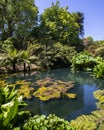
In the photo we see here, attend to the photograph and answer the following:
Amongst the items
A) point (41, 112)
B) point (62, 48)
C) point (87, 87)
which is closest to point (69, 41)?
point (62, 48)

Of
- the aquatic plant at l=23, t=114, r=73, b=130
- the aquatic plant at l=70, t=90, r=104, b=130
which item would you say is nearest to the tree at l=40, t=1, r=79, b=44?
the aquatic plant at l=70, t=90, r=104, b=130

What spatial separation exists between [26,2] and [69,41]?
303 inches

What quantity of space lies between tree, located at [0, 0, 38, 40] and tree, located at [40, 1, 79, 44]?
→ 91.4 inches

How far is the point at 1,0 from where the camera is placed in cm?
2617

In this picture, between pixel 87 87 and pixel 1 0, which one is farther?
pixel 1 0

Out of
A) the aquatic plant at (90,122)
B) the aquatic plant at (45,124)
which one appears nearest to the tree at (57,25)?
the aquatic plant at (90,122)

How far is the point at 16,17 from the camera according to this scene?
2692 cm

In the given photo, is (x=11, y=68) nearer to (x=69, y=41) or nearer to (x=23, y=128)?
(x=69, y=41)

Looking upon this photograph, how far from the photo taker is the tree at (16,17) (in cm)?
2666

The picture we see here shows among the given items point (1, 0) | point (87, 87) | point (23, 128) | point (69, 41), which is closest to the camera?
point (23, 128)

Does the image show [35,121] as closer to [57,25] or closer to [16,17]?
[16,17]

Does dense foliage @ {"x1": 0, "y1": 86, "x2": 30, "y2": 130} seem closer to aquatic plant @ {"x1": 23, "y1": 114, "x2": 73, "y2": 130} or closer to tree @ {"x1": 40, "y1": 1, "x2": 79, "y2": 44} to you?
aquatic plant @ {"x1": 23, "y1": 114, "x2": 73, "y2": 130}

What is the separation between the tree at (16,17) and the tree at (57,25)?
232 centimetres

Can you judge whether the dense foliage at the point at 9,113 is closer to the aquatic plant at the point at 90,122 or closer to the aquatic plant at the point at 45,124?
the aquatic plant at the point at 45,124
